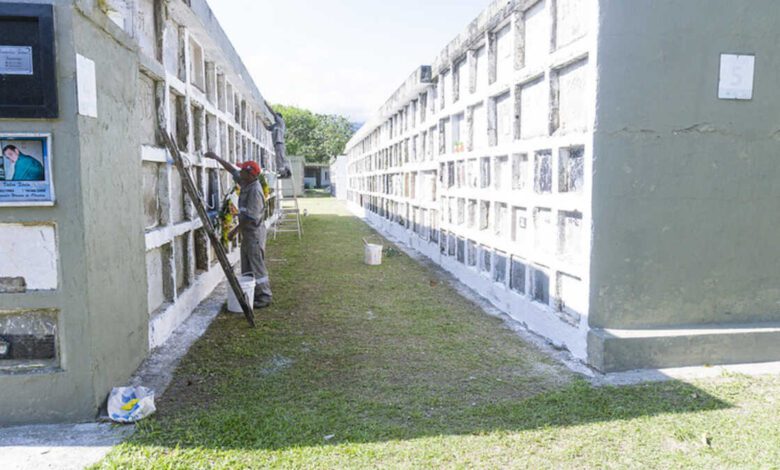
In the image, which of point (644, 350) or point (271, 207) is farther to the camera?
point (271, 207)

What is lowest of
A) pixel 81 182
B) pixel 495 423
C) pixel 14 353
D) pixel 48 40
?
pixel 495 423

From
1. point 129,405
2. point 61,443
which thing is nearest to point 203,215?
point 129,405

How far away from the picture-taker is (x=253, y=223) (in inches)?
221

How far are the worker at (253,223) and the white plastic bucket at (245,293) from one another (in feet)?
0.44

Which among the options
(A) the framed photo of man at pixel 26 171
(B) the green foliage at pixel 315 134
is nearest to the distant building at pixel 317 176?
(B) the green foliage at pixel 315 134

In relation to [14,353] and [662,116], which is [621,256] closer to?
[662,116]

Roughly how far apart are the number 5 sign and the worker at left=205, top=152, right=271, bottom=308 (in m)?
4.04

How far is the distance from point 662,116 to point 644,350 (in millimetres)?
1561

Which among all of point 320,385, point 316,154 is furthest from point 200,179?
point 316,154

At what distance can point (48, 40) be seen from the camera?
2.77 meters

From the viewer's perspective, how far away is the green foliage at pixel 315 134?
44.7 metres

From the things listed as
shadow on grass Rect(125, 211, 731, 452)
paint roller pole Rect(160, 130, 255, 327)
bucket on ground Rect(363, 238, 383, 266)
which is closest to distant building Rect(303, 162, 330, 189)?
bucket on ground Rect(363, 238, 383, 266)

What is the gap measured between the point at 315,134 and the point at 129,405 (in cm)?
4457

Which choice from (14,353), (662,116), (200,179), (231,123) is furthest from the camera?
(231,123)
